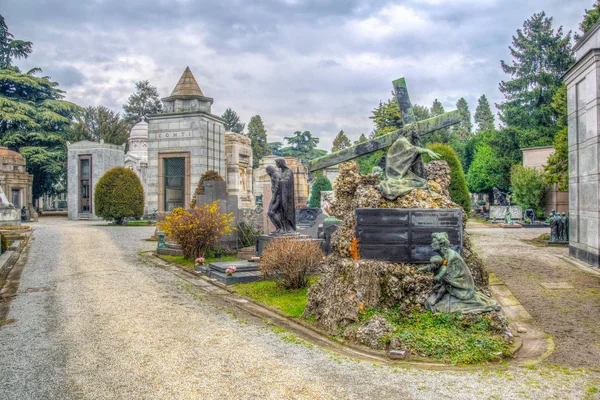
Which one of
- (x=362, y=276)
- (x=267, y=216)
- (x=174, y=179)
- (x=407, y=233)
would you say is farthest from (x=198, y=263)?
(x=174, y=179)

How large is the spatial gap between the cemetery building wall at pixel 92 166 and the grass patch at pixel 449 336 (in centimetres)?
3457

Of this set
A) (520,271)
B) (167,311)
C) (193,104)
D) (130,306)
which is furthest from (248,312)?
(193,104)

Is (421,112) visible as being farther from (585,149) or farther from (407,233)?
(407,233)

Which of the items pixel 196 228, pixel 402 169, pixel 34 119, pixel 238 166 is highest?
pixel 34 119

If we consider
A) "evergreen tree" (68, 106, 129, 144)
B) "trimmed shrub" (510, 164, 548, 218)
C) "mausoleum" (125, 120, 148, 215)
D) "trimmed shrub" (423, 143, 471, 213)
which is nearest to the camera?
"trimmed shrub" (423, 143, 471, 213)

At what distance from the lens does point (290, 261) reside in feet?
30.3

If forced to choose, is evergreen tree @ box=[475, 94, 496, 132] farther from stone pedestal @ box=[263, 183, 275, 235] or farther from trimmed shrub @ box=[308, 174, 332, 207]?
stone pedestal @ box=[263, 183, 275, 235]

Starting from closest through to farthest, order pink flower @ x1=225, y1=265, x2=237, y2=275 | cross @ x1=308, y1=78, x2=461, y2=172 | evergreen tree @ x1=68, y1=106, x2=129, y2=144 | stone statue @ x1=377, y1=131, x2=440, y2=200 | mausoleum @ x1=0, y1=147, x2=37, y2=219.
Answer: stone statue @ x1=377, y1=131, x2=440, y2=200 → cross @ x1=308, y1=78, x2=461, y2=172 → pink flower @ x1=225, y1=265, x2=237, y2=275 → mausoleum @ x1=0, y1=147, x2=37, y2=219 → evergreen tree @ x1=68, y1=106, x2=129, y2=144

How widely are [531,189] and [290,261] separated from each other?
83.4ft

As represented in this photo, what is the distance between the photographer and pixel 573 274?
11.1 meters

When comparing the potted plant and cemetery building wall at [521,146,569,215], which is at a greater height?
cemetery building wall at [521,146,569,215]

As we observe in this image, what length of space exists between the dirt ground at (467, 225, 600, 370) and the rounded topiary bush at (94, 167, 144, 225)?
2055 cm

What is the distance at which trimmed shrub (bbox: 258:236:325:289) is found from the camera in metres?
9.25

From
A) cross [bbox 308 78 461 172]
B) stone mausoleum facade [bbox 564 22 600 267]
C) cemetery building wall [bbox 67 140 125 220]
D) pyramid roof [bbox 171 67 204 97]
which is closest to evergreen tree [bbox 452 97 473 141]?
cemetery building wall [bbox 67 140 125 220]
